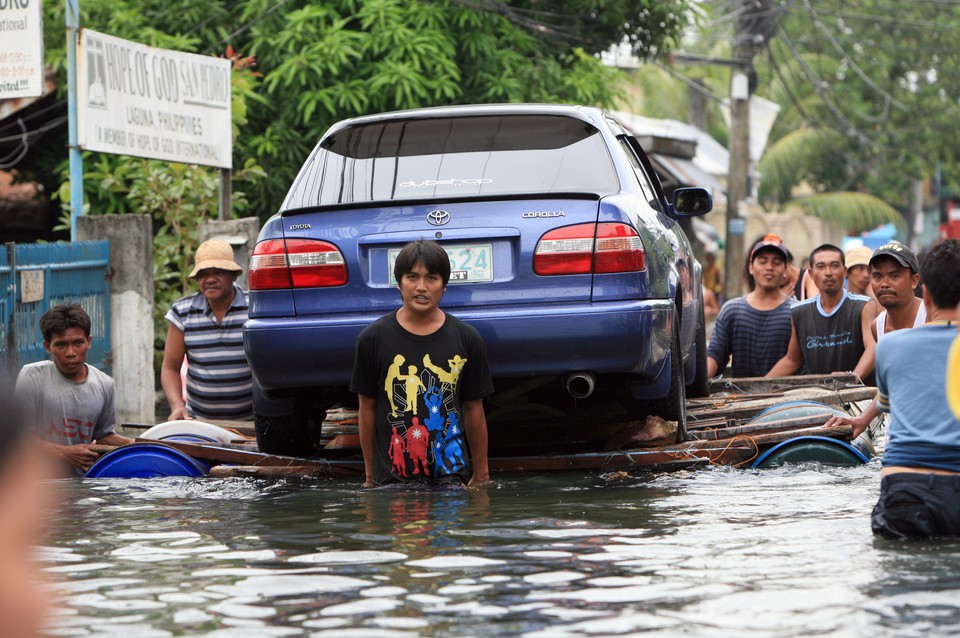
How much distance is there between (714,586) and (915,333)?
1.54 metres

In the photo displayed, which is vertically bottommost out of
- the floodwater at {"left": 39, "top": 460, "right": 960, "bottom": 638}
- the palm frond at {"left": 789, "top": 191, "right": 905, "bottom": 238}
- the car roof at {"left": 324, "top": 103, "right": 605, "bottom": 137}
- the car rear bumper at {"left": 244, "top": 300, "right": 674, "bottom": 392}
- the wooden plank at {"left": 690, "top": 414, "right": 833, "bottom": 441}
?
the floodwater at {"left": 39, "top": 460, "right": 960, "bottom": 638}

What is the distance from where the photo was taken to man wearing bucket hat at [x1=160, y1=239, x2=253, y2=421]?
29.7 ft

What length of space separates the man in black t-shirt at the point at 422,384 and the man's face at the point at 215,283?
229 cm

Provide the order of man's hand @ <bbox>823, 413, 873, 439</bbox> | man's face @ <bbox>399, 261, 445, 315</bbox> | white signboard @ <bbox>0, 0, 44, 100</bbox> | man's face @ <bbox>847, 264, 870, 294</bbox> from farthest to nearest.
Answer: man's face @ <bbox>847, 264, 870, 294</bbox> < white signboard @ <bbox>0, 0, 44, 100</bbox> < man's hand @ <bbox>823, 413, 873, 439</bbox> < man's face @ <bbox>399, 261, 445, 315</bbox>

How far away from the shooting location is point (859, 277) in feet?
39.5

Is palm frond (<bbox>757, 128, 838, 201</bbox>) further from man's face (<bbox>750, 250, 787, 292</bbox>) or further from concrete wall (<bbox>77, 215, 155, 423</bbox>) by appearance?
concrete wall (<bbox>77, 215, 155, 423</bbox>)

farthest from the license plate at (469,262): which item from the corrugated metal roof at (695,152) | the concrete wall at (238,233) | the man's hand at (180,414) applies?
the corrugated metal roof at (695,152)

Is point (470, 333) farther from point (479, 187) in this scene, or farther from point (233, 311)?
point (233, 311)

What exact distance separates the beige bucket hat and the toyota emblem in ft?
6.78

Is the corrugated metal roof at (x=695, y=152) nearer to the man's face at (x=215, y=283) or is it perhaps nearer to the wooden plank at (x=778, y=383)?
the wooden plank at (x=778, y=383)

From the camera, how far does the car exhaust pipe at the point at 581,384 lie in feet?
23.5

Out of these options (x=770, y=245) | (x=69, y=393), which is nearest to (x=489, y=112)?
(x=69, y=393)

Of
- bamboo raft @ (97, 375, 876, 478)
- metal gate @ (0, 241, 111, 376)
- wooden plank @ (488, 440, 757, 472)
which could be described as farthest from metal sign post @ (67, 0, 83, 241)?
wooden plank @ (488, 440, 757, 472)

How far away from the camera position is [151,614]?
4766 mm
